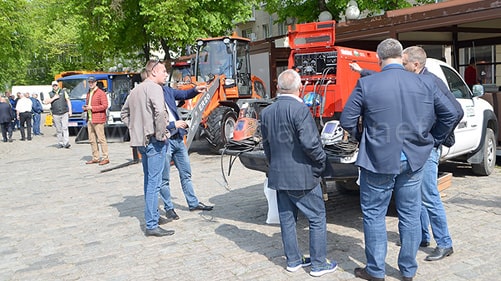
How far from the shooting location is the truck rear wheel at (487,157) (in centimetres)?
817

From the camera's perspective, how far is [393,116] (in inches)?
154

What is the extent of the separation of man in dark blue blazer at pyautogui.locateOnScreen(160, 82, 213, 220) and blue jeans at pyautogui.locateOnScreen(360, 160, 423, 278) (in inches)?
113

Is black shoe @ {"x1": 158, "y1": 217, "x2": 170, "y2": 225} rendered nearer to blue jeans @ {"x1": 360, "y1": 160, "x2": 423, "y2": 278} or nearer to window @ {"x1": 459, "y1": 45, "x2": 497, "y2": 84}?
blue jeans @ {"x1": 360, "y1": 160, "x2": 423, "y2": 278}

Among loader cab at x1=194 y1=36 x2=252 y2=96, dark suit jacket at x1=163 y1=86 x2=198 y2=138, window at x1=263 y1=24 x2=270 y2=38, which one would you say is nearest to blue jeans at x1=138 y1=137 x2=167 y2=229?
dark suit jacket at x1=163 y1=86 x2=198 y2=138

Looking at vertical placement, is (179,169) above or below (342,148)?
below

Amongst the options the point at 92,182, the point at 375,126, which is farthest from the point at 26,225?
the point at 375,126

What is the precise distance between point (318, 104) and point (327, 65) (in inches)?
34.0

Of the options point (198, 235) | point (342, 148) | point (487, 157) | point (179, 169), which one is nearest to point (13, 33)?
point (179, 169)

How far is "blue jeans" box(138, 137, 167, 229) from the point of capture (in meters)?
5.77

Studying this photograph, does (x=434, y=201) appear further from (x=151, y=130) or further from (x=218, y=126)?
(x=218, y=126)

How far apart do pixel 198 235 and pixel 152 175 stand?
0.88 metres

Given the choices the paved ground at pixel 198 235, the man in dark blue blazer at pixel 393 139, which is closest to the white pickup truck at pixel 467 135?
the paved ground at pixel 198 235

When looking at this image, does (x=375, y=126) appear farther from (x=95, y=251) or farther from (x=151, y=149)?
(x=95, y=251)

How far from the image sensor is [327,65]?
8602 mm
